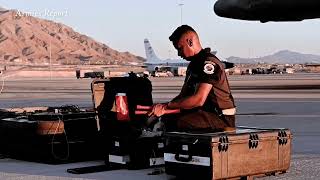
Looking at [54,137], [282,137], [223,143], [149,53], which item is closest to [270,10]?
[282,137]

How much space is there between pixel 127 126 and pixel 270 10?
8.73ft

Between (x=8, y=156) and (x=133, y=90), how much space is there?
8.94 feet

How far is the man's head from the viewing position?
7266 millimetres

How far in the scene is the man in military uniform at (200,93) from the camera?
7172 millimetres

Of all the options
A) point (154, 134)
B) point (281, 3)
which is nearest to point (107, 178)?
point (154, 134)

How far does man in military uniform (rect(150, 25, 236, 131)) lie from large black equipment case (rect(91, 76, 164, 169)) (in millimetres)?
1222

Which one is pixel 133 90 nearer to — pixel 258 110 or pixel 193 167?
pixel 193 167

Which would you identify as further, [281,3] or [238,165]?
[281,3]

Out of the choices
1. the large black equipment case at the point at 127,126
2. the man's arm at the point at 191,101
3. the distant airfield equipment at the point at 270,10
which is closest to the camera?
the man's arm at the point at 191,101

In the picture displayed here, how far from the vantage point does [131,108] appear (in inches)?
352

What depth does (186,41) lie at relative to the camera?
730 centimetres

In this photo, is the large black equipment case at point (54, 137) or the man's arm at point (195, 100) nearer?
the man's arm at point (195, 100)

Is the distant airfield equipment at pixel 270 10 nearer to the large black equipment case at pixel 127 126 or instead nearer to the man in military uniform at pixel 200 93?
the man in military uniform at pixel 200 93

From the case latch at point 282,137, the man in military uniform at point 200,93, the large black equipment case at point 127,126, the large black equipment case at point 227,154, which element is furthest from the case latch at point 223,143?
the large black equipment case at point 127,126
